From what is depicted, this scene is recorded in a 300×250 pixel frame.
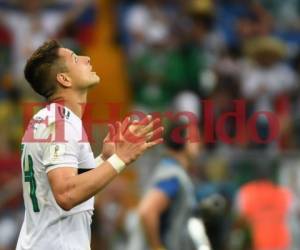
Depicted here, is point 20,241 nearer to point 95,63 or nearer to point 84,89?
point 84,89

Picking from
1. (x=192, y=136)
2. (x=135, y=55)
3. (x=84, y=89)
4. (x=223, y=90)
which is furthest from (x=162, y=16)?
(x=84, y=89)

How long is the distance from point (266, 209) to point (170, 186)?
3.58 metres

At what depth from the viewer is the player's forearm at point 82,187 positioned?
5637 mm

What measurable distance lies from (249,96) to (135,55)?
1572mm

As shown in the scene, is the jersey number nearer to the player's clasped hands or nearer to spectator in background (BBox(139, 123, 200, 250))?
the player's clasped hands

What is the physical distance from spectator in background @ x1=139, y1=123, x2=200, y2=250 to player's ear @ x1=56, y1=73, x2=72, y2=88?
2548mm

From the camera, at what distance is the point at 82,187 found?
564 cm

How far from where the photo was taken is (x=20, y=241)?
20.0 ft

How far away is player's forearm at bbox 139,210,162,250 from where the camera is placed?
8.45 metres

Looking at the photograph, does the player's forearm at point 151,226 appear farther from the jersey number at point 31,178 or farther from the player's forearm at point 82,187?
the player's forearm at point 82,187

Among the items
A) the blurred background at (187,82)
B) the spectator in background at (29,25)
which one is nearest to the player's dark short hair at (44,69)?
the blurred background at (187,82)

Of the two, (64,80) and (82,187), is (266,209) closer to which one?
(64,80)

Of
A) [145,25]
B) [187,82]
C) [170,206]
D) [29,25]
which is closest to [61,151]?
[170,206]

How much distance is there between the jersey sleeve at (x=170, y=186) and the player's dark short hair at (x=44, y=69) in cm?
260
